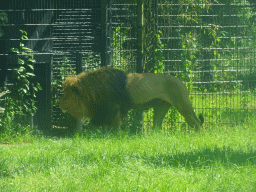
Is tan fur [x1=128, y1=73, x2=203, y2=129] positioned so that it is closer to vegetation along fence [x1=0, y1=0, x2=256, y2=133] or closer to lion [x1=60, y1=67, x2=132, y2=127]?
lion [x1=60, y1=67, x2=132, y2=127]

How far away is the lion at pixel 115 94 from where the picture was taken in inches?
324

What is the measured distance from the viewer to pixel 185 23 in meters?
9.73

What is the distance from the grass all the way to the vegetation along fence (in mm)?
1842

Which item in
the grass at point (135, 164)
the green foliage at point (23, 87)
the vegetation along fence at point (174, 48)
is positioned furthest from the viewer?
the vegetation along fence at point (174, 48)

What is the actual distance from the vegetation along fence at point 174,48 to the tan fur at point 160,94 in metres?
0.56

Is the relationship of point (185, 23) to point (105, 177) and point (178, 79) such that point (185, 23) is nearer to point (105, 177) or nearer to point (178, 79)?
point (178, 79)

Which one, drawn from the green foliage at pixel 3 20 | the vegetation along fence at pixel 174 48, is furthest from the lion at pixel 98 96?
the green foliage at pixel 3 20

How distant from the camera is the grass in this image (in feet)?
16.6

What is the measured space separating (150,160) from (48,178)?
1356 millimetres

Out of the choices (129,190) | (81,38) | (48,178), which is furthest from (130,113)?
(129,190)

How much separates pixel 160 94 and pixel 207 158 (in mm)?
2723

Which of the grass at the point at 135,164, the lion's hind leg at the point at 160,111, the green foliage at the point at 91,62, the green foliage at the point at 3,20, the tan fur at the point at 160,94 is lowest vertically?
the grass at the point at 135,164

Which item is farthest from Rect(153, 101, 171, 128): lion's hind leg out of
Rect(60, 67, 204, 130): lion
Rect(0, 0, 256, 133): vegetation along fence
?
Rect(0, 0, 256, 133): vegetation along fence

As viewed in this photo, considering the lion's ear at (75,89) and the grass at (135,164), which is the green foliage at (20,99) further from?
the lion's ear at (75,89)
